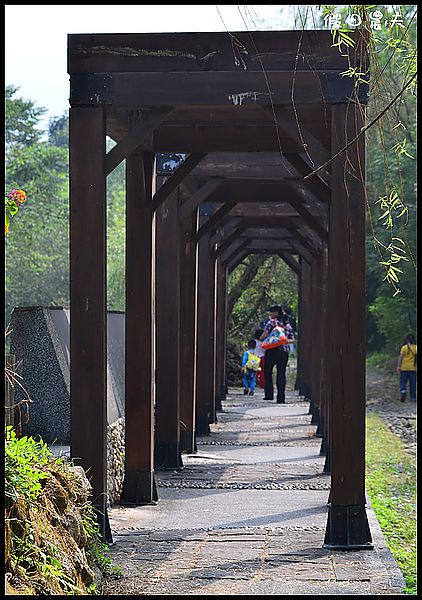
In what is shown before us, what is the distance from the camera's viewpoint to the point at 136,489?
878 cm

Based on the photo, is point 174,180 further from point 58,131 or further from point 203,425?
point 58,131

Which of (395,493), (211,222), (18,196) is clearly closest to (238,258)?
(211,222)

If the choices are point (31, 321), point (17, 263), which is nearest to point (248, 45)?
point (31, 321)

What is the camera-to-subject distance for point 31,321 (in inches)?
326

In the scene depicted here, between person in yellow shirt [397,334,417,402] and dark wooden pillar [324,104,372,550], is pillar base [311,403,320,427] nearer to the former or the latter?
person in yellow shirt [397,334,417,402]

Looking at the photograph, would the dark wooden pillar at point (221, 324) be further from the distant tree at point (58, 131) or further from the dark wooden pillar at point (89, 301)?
the distant tree at point (58, 131)

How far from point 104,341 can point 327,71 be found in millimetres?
2253

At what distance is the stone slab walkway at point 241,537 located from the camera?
6223mm

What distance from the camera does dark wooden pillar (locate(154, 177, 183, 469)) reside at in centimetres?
1078

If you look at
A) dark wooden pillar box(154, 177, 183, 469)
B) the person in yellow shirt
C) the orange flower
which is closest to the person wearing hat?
the person in yellow shirt

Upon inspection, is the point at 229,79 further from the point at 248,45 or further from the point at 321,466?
the point at 321,466

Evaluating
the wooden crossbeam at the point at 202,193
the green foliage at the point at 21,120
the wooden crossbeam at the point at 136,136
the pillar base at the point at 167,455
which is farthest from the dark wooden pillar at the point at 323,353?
the green foliage at the point at 21,120

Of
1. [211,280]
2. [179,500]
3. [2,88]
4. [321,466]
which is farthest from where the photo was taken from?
[211,280]

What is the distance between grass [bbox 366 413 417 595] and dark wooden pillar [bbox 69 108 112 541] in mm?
2123
